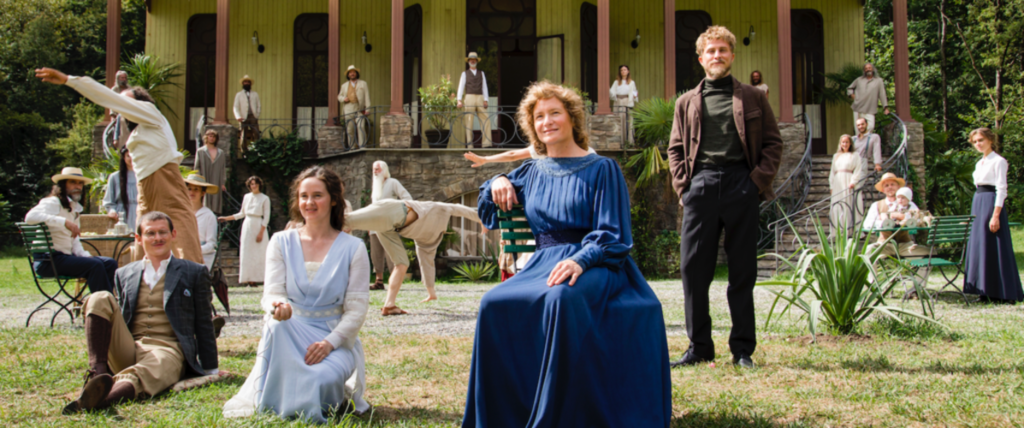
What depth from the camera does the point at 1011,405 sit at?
2957 millimetres

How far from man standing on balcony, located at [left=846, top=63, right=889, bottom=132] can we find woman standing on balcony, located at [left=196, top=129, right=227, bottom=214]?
1152 centimetres

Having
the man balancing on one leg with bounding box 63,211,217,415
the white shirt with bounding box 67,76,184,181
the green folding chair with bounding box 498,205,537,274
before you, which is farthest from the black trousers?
the white shirt with bounding box 67,76,184,181

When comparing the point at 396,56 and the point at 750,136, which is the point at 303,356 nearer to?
the point at 750,136

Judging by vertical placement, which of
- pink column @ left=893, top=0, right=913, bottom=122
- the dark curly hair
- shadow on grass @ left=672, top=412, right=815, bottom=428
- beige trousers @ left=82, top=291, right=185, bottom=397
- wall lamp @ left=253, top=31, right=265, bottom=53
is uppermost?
wall lamp @ left=253, top=31, right=265, bottom=53

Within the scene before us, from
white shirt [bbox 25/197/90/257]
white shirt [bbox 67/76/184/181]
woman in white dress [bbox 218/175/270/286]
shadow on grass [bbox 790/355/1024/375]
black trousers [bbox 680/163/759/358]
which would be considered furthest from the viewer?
woman in white dress [bbox 218/175/270/286]

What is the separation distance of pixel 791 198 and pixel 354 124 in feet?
25.7

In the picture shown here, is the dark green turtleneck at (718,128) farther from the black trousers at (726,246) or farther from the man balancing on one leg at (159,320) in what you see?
the man balancing on one leg at (159,320)

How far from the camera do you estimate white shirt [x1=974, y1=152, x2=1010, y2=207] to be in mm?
6539

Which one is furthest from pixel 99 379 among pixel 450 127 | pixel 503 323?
pixel 450 127

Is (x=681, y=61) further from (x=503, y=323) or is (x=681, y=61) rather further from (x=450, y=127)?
(x=503, y=323)

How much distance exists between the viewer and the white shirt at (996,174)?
21.5ft

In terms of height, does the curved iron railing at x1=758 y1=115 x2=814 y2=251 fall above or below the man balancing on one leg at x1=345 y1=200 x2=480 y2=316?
above

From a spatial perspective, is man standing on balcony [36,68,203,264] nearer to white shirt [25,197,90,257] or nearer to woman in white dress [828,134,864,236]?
white shirt [25,197,90,257]

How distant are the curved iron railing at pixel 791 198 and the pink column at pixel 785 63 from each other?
2.77ft
